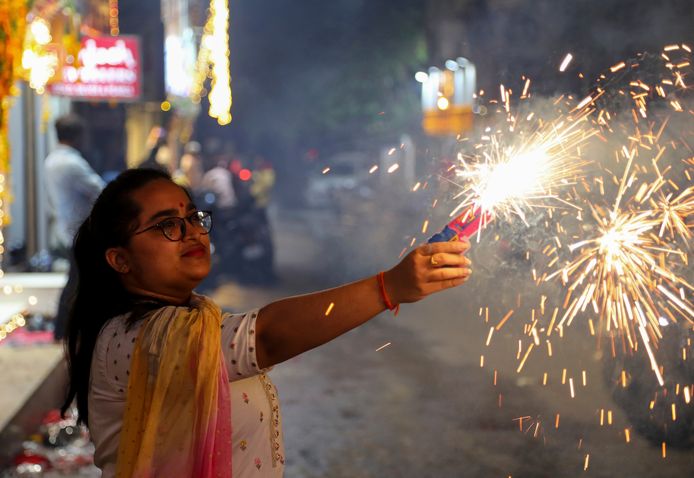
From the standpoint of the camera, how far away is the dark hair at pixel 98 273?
216 centimetres

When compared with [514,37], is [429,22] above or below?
above

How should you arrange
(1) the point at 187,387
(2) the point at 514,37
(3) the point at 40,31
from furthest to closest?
(3) the point at 40,31 < (2) the point at 514,37 < (1) the point at 187,387

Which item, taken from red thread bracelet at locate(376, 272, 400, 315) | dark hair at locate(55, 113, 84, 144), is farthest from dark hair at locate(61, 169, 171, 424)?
dark hair at locate(55, 113, 84, 144)

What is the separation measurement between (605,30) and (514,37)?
2.47 meters

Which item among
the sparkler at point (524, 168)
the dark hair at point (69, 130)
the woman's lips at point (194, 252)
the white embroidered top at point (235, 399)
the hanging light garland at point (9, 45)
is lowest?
the white embroidered top at point (235, 399)

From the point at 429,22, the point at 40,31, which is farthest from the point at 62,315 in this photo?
the point at 429,22

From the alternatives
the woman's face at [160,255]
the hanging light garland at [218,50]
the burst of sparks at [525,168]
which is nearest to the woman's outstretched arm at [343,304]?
the woman's face at [160,255]

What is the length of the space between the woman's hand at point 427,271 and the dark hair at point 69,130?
19.4 feet

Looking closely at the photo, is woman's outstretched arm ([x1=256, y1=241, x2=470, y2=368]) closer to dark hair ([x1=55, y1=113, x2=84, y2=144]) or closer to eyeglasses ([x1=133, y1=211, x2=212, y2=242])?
eyeglasses ([x1=133, y1=211, x2=212, y2=242])

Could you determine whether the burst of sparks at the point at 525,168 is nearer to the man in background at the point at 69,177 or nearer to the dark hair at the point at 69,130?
the man in background at the point at 69,177

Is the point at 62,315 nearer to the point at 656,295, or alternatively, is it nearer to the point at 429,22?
the point at 656,295

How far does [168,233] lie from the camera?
2125mm

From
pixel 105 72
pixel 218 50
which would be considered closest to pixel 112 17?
pixel 105 72

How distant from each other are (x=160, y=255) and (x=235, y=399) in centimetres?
Result: 41
